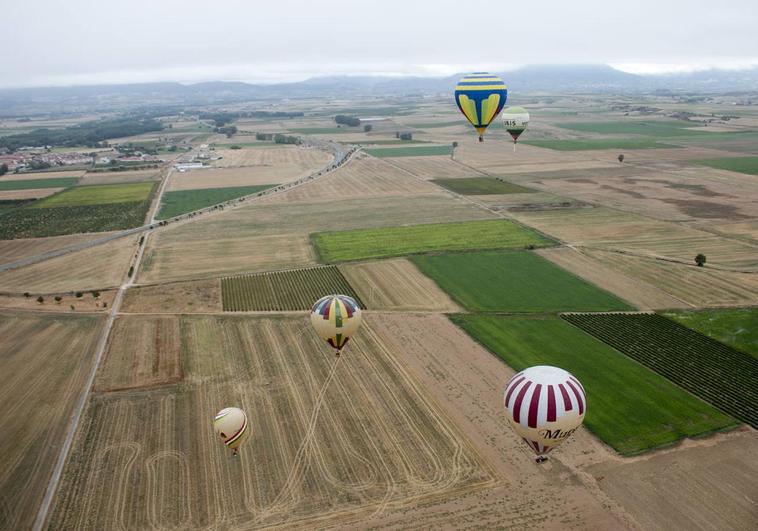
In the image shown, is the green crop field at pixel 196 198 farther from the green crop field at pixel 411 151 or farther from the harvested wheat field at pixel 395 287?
the green crop field at pixel 411 151

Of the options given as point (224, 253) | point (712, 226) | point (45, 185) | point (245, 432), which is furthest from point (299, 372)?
point (45, 185)

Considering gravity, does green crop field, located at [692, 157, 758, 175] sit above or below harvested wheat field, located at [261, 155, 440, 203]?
above

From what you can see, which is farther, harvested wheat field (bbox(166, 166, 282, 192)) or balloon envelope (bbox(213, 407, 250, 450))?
harvested wheat field (bbox(166, 166, 282, 192))

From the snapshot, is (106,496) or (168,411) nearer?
(106,496)

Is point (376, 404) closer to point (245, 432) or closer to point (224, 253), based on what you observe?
point (245, 432)

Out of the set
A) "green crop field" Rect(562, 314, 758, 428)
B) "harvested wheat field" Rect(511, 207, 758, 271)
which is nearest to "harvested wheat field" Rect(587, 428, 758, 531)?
"green crop field" Rect(562, 314, 758, 428)

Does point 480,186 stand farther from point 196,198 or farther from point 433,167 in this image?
point 196,198

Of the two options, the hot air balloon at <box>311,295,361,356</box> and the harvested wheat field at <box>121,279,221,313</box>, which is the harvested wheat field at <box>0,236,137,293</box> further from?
the hot air balloon at <box>311,295,361,356</box>

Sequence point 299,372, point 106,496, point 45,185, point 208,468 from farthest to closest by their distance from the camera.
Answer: point 45,185 < point 299,372 < point 208,468 < point 106,496

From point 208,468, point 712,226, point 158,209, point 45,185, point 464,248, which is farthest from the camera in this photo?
point 45,185
